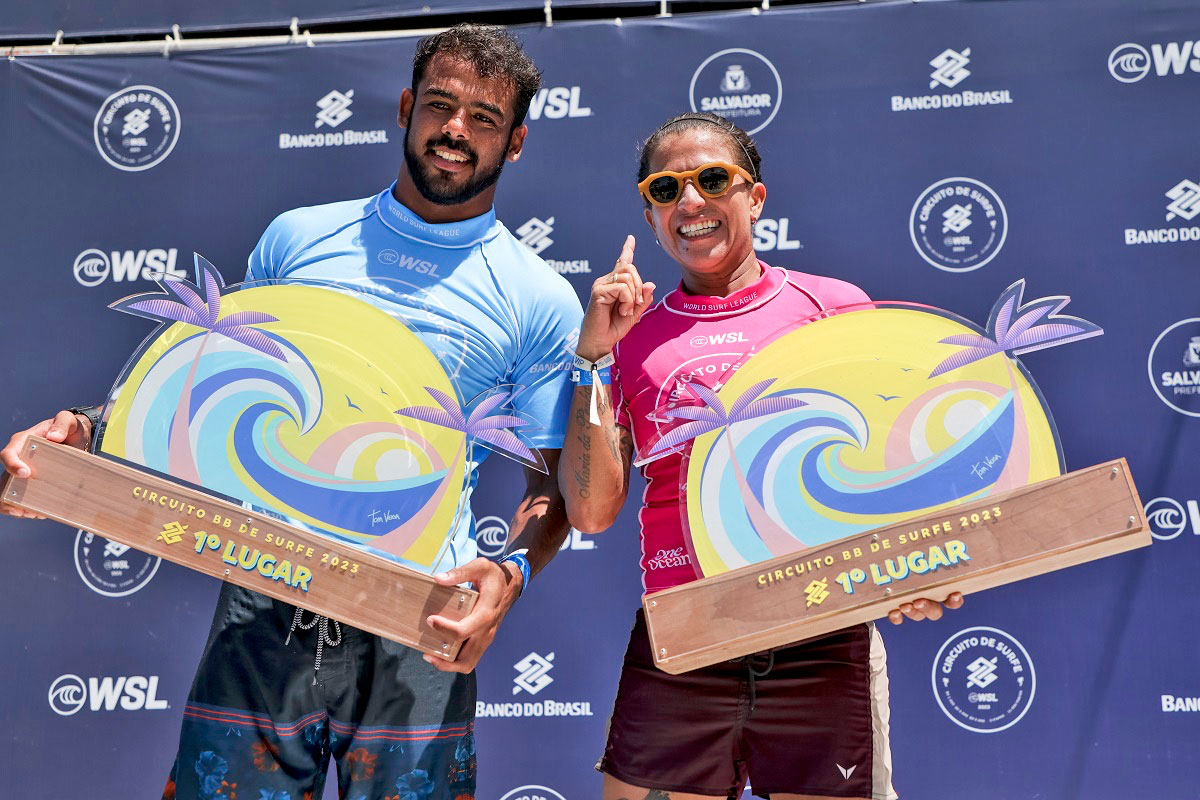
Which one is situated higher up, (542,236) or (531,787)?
(542,236)

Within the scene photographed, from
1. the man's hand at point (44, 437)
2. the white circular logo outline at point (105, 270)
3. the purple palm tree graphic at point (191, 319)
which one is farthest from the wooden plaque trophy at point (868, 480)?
the white circular logo outline at point (105, 270)

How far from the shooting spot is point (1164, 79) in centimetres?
323

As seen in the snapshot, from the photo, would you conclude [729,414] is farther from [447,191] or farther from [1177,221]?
[1177,221]

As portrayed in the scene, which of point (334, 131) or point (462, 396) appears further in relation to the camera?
point (334, 131)

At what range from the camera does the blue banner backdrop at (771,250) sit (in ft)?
10.3

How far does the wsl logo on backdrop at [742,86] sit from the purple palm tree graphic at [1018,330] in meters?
1.84

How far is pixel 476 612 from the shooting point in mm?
1648

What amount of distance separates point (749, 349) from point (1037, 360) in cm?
171

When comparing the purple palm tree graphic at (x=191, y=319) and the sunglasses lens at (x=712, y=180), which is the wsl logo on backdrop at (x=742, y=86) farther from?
the purple palm tree graphic at (x=191, y=319)

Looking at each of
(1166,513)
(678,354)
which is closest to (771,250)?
(1166,513)

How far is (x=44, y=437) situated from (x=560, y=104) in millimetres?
2173

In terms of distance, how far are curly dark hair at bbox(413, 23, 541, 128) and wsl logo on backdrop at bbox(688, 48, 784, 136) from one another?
147 cm

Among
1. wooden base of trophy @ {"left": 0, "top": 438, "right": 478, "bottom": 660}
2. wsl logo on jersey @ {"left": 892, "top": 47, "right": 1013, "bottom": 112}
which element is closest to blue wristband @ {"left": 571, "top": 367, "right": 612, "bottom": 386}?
wooden base of trophy @ {"left": 0, "top": 438, "right": 478, "bottom": 660}

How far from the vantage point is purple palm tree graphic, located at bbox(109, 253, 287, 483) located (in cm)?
175
